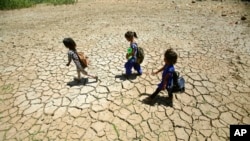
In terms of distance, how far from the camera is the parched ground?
3.37 meters

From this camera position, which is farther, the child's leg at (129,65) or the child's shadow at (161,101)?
the child's leg at (129,65)

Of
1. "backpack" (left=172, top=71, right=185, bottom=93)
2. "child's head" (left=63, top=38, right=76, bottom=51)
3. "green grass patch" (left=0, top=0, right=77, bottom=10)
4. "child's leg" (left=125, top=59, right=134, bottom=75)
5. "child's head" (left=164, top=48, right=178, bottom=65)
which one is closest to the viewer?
"child's head" (left=164, top=48, right=178, bottom=65)

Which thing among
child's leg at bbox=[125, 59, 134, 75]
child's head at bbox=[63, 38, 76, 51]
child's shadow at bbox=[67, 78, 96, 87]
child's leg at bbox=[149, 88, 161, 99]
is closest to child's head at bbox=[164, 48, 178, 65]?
child's leg at bbox=[149, 88, 161, 99]

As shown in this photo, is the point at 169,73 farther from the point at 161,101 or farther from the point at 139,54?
the point at 139,54

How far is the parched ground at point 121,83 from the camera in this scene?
133 inches

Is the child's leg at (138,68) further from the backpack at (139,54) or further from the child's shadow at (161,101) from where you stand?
the child's shadow at (161,101)

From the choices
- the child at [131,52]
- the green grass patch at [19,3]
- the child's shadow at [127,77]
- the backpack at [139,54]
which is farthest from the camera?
the green grass patch at [19,3]

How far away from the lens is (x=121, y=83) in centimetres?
442

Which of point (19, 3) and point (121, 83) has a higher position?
point (19, 3)

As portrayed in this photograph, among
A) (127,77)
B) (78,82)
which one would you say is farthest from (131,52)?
(78,82)

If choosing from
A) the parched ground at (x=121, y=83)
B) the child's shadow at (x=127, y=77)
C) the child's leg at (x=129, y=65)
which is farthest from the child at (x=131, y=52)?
the parched ground at (x=121, y=83)

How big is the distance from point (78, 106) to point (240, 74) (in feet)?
13.2

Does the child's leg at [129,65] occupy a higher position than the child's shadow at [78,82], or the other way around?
the child's leg at [129,65]

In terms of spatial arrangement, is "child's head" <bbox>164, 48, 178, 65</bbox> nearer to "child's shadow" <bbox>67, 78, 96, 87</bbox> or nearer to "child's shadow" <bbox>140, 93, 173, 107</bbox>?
"child's shadow" <bbox>140, 93, 173, 107</bbox>
